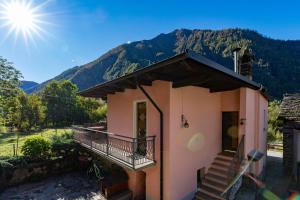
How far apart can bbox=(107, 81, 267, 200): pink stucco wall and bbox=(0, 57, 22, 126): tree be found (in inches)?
860

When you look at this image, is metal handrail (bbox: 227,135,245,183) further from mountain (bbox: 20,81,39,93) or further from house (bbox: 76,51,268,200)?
mountain (bbox: 20,81,39,93)

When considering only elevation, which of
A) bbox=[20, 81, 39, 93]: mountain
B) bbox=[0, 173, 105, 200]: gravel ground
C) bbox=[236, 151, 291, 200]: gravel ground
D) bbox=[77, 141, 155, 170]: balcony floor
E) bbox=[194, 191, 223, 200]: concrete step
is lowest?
bbox=[0, 173, 105, 200]: gravel ground

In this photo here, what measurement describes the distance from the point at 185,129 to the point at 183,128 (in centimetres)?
15

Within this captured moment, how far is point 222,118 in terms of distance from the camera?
9188 mm

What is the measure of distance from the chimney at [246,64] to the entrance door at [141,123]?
5883mm

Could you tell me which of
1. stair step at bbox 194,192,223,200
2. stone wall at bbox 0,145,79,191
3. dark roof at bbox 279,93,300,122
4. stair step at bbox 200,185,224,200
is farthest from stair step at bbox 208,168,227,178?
stone wall at bbox 0,145,79,191

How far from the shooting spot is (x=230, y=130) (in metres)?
8.98

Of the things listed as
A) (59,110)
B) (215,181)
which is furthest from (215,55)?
(215,181)

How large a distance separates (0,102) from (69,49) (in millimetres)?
14346

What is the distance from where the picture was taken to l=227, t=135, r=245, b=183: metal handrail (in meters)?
6.83

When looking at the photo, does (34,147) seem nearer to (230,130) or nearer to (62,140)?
(62,140)

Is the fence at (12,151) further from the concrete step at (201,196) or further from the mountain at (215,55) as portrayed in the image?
the mountain at (215,55)

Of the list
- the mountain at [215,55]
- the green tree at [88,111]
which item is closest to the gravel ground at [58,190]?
the mountain at [215,55]

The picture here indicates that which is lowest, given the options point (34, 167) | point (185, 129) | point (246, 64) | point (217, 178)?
point (34, 167)
